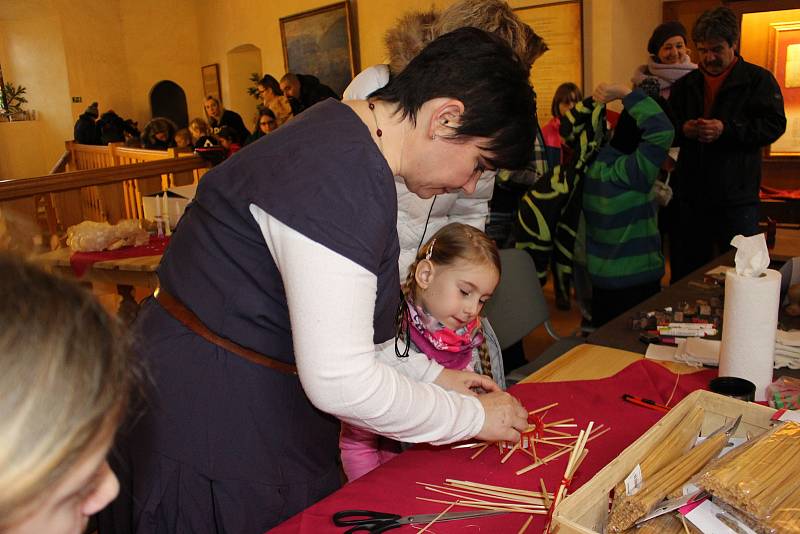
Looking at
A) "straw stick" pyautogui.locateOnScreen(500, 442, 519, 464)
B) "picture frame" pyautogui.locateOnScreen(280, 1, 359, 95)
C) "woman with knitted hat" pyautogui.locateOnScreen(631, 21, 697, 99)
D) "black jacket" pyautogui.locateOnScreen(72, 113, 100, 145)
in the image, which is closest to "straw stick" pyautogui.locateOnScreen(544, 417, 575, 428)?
"straw stick" pyautogui.locateOnScreen(500, 442, 519, 464)

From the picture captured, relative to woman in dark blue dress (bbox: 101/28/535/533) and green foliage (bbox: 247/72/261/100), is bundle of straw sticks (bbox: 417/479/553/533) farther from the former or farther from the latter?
green foliage (bbox: 247/72/261/100)

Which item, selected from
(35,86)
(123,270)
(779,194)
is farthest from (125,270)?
(35,86)

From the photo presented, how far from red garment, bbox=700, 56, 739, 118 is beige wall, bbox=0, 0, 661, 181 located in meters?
7.74

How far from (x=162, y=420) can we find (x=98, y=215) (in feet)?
15.6

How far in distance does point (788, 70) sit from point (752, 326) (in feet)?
17.2

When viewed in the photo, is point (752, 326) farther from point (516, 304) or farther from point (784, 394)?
point (516, 304)

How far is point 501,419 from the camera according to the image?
1382mm

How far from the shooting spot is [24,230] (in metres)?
0.86

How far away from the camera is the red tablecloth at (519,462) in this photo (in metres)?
1.28

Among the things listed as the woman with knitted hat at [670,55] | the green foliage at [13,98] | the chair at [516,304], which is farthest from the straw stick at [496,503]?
the green foliage at [13,98]

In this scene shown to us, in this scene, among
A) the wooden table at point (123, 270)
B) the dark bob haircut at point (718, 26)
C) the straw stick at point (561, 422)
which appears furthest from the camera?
the dark bob haircut at point (718, 26)

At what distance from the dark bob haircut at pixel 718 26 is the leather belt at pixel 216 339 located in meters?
3.45

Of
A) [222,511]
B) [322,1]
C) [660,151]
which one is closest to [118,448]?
[222,511]

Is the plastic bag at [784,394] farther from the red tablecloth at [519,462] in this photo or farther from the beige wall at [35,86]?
the beige wall at [35,86]
